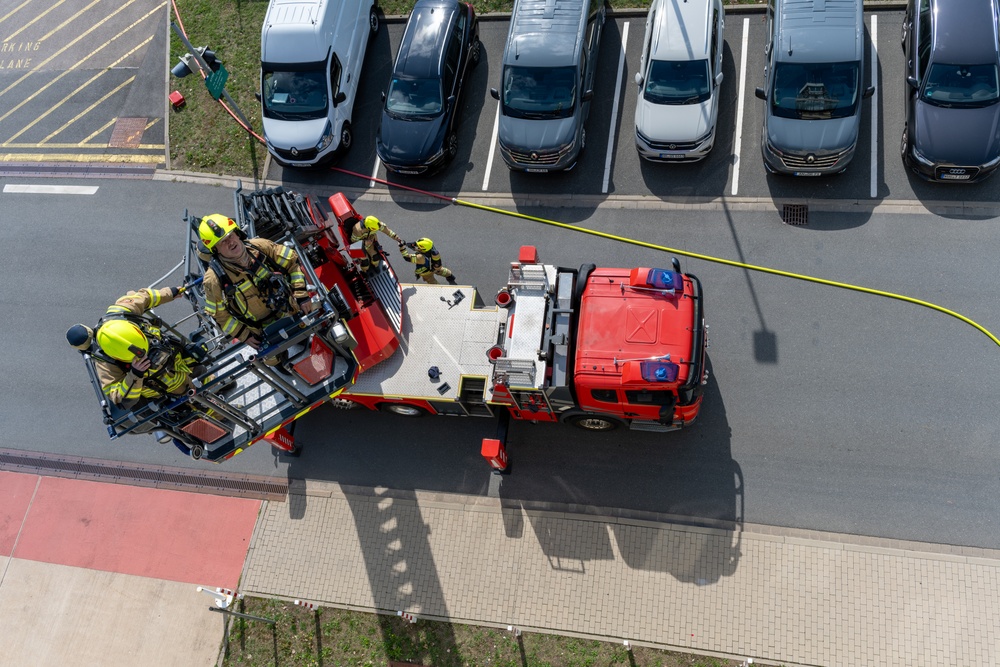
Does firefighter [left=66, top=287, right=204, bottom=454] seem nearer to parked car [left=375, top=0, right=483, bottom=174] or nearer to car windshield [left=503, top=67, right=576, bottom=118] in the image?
parked car [left=375, top=0, right=483, bottom=174]

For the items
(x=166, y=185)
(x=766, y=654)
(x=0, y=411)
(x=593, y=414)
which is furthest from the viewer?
(x=166, y=185)

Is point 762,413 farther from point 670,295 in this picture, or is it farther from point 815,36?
point 815,36

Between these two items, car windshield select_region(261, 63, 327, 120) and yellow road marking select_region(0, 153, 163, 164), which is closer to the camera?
car windshield select_region(261, 63, 327, 120)

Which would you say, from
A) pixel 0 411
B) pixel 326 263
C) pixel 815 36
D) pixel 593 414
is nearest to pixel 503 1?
pixel 815 36

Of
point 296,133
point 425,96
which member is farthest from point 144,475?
point 425,96

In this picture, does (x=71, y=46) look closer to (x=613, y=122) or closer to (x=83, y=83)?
(x=83, y=83)

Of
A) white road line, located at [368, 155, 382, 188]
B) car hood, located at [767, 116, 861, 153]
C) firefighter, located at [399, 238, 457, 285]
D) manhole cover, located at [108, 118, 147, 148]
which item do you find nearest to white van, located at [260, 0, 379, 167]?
white road line, located at [368, 155, 382, 188]
